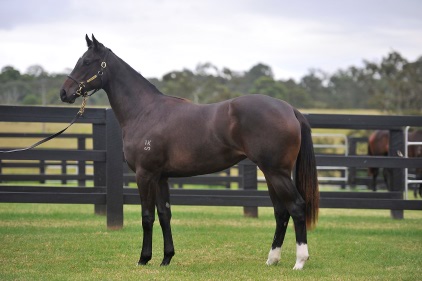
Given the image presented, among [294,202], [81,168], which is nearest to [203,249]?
[294,202]

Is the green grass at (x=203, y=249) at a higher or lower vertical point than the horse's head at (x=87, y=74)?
lower

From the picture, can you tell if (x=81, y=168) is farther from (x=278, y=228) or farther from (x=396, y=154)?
(x=278, y=228)

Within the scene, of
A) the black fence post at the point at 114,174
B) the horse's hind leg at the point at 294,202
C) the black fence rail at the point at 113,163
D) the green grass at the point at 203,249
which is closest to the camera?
the green grass at the point at 203,249

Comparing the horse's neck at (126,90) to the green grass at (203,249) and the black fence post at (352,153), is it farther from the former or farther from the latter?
A: the black fence post at (352,153)

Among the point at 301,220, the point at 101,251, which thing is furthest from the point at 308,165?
the point at 101,251

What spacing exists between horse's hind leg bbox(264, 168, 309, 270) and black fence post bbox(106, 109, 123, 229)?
3391mm

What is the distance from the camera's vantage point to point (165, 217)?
7.23 m

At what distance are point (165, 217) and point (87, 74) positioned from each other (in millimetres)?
1808

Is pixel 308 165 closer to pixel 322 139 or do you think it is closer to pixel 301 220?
pixel 301 220

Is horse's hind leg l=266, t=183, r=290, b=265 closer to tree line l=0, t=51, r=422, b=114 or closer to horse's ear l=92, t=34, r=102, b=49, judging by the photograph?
horse's ear l=92, t=34, r=102, b=49

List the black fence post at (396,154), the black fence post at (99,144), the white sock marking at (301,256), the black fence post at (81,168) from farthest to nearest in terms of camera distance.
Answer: the black fence post at (81,168) → the black fence post at (396,154) → the black fence post at (99,144) → the white sock marking at (301,256)

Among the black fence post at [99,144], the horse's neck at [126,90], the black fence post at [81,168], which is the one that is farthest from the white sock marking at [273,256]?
the black fence post at [81,168]

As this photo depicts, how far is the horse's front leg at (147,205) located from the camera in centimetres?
702

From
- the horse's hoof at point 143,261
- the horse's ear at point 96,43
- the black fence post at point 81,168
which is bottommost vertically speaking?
the horse's hoof at point 143,261
